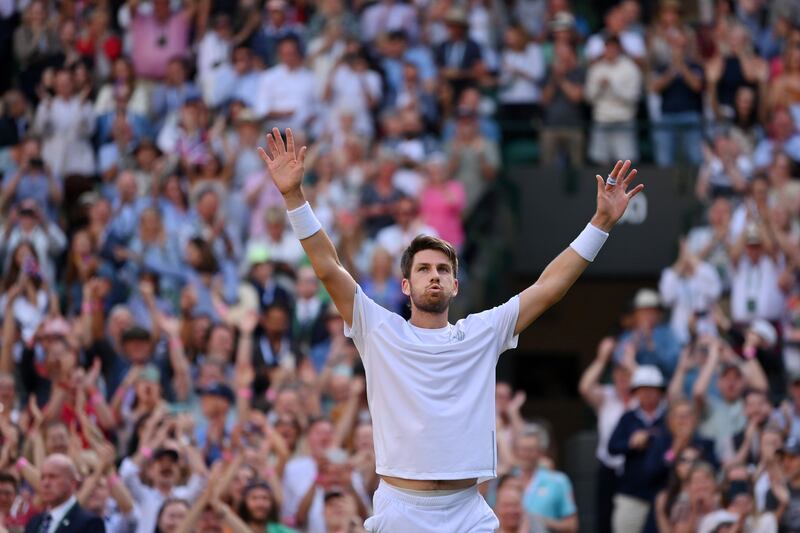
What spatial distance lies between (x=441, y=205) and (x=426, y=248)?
8.94 metres

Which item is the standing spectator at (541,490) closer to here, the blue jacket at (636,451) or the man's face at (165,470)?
the blue jacket at (636,451)

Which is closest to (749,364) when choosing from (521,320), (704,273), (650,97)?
(704,273)

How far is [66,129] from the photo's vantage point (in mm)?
17719

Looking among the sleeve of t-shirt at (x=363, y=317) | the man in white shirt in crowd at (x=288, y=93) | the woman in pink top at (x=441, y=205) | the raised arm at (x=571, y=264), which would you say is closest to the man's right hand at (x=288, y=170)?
the sleeve of t-shirt at (x=363, y=317)

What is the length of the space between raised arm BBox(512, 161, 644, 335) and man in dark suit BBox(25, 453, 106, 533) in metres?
3.59

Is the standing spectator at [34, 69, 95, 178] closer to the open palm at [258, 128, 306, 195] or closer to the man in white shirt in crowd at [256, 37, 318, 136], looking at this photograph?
the man in white shirt in crowd at [256, 37, 318, 136]

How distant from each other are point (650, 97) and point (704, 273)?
3484mm

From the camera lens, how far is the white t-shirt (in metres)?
7.46

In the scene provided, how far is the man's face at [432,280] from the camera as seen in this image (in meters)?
7.59

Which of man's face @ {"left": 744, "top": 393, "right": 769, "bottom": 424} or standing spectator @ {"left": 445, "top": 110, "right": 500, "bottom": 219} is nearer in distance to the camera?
man's face @ {"left": 744, "top": 393, "right": 769, "bottom": 424}

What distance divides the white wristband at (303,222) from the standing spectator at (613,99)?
35.8ft

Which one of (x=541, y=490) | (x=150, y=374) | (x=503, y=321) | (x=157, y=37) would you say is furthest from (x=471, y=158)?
(x=503, y=321)

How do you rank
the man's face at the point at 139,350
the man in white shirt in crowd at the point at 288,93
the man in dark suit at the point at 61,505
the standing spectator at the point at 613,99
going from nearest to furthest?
the man in dark suit at the point at 61,505, the man's face at the point at 139,350, the man in white shirt in crowd at the point at 288,93, the standing spectator at the point at 613,99

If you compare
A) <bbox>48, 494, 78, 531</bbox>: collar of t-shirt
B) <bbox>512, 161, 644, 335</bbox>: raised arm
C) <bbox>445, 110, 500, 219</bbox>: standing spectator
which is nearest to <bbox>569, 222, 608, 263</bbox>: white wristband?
<bbox>512, 161, 644, 335</bbox>: raised arm
